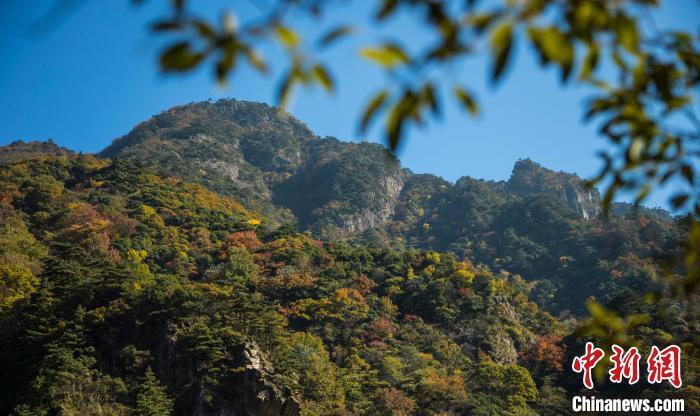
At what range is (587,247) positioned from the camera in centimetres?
5400

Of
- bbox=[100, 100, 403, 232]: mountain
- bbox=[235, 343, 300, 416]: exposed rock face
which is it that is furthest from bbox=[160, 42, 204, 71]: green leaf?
bbox=[100, 100, 403, 232]: mountain

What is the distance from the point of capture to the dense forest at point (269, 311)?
55.9 ft

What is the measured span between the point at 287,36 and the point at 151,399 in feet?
55.2

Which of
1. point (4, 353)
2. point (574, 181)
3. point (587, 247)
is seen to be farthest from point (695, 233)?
point (574, 181)

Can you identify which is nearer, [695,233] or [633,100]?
[633,100]

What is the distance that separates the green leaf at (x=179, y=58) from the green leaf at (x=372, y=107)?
0.32 m

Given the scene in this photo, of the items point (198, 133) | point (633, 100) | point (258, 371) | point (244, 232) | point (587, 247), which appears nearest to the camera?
point (633, 100)

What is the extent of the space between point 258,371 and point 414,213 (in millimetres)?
62115

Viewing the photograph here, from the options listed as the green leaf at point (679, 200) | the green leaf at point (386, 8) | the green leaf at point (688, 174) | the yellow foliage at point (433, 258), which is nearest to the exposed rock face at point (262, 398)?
the green leaf at point (679, 200)

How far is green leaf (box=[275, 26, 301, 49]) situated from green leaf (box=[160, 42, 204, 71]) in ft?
0.49

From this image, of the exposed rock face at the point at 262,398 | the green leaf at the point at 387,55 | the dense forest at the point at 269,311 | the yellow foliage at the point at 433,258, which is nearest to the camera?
the green leaf at the point at 387,55

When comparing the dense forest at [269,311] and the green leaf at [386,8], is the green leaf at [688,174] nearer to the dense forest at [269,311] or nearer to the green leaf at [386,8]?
the dense forest at [269,311]

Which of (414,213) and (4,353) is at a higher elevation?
(414,213)

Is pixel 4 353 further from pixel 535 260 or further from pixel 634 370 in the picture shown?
pixel 535 260
